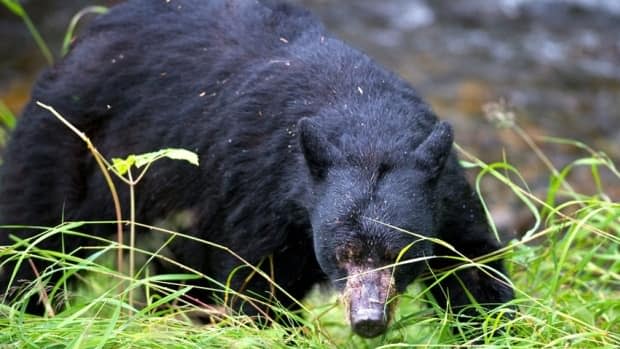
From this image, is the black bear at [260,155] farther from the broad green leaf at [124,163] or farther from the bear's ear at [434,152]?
the broad green leaf at [124,163]

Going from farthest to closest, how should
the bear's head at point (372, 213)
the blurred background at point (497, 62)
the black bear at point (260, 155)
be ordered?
the blurred background at point (497, 62) < the black bear at point (260, 155) < the bear's head at point (372, 213)

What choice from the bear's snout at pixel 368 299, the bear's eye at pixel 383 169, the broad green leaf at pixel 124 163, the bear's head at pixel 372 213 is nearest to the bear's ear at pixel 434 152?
the bear's head at pixel 372 213

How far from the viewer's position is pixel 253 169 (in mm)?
5191

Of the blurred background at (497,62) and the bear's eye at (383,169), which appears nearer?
the bear's eye at (383,169)

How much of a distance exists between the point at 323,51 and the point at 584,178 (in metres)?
6.54

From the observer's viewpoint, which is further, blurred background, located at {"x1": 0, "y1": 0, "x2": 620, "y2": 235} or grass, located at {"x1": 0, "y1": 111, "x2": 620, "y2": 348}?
blurred background, located at {"x1": 0, "y1": 0, "x2": 620, "y2": 235}

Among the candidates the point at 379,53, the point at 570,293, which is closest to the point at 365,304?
the point at 570,293

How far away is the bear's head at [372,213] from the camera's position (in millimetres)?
4441

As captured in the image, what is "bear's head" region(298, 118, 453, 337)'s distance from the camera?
175 inches

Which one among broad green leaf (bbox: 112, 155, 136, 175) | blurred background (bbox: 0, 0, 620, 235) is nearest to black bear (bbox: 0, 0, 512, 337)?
broad green leaf (bbox: 112, 155, 136, 175)

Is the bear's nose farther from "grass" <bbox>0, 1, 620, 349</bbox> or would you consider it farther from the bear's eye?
the bear's eye

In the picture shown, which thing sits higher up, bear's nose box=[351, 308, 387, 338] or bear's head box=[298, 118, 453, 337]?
bear's head box=[298, 118, 453, 337]

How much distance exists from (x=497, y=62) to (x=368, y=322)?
9807 mm

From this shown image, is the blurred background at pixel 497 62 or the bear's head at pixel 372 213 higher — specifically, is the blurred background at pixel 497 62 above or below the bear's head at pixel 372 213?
below
